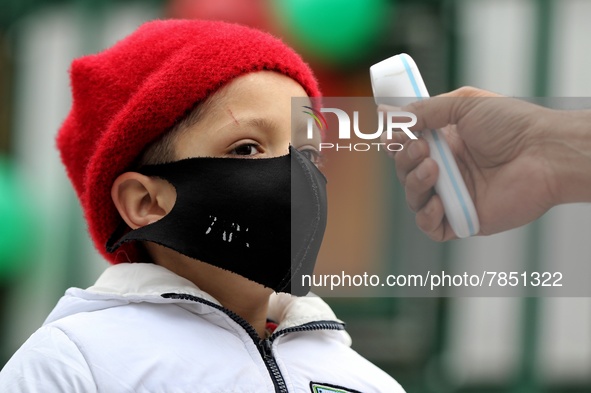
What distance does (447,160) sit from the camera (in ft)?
4.34

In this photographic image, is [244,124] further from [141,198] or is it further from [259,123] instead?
[141,198]

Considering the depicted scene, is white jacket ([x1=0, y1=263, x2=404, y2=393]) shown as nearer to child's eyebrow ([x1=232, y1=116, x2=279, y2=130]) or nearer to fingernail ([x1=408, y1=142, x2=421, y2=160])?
child's eyebrow ([x1=232, y1=116, x2=279, y2=130])

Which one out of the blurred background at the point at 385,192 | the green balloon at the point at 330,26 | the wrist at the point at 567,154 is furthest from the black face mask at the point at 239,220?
the green balloon at the point at 330,26

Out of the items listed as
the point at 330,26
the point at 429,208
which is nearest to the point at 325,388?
the point at 429,208

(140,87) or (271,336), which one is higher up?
(140,87)

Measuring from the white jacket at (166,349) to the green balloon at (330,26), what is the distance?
4.28ft

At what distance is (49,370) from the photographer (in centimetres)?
138

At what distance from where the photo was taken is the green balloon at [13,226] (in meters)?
3.17

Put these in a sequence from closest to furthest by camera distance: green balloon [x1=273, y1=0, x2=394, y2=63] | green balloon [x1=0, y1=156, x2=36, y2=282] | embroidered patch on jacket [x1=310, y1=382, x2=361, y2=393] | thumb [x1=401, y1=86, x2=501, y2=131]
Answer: thumb [x1=401, y1=86, x2=501, y2=131] < embroidered patch on jacket [x1=310, y1=382, x2=361, y2=393] < green balloon [x1=273, y1=0, x2=394, y2=63] < green balloon [x1=0, y1=156, x2=36, y2=282]

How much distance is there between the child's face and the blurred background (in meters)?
0.15

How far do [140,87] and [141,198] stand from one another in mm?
197

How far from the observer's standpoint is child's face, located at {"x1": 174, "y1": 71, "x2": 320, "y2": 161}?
5.09 feet

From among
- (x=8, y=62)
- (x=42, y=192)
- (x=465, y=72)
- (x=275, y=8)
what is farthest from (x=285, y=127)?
(x=8, y=62)

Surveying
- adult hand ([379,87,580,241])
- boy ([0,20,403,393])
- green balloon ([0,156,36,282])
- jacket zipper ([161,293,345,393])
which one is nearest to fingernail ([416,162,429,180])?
adult hand ([379,87,580,241])
